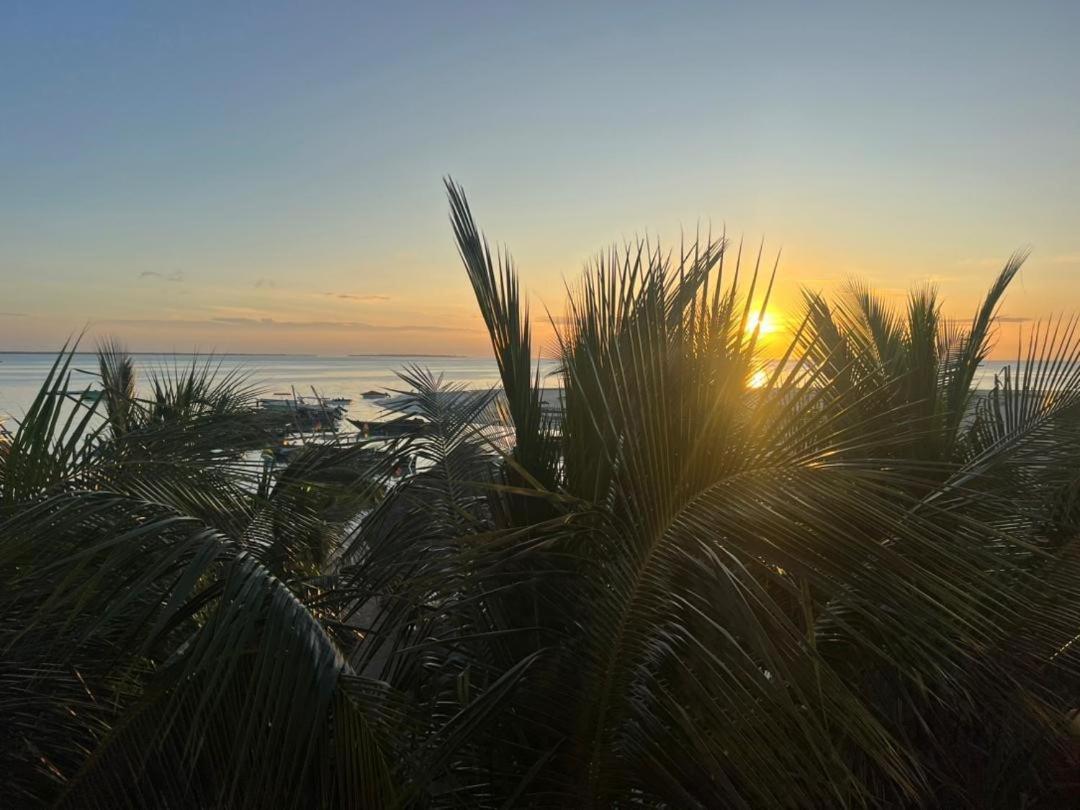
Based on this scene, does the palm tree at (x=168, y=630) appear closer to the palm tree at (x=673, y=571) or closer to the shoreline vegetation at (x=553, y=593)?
the shoreline vegetation at (x=553, y=593)

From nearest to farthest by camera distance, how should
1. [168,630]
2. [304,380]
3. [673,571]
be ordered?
[673,571], [168,630], [304,380]

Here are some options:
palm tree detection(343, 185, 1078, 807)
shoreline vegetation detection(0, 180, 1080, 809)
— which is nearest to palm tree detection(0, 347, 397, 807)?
shoreline vegetation detection(0, 180, 1080, 809)

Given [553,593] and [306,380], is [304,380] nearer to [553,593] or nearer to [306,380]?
[306,380]

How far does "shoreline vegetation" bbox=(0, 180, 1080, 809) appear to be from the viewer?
2354 mm

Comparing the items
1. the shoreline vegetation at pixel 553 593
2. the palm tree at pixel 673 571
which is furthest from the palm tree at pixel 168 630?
the palm tree at pixel 673 571

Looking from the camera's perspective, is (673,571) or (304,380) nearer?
(673,571)

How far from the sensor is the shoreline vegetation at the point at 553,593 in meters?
2.35

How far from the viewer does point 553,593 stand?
9.16 ft

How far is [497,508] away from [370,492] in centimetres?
135

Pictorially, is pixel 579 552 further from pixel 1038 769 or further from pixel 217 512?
pixel 1038 769

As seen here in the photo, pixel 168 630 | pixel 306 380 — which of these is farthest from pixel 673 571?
pixel 306 380

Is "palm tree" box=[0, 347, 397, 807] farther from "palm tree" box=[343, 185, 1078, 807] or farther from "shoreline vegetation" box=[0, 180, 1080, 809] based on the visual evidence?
"palm tree" box=[343, 185, 1078, 807]

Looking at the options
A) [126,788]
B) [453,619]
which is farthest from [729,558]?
[126,788]

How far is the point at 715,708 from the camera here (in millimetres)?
2418
